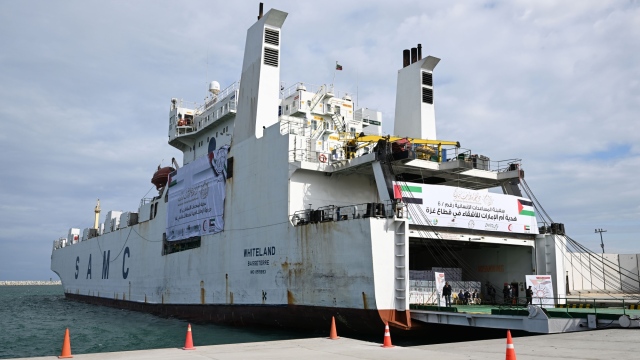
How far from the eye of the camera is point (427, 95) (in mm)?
25797

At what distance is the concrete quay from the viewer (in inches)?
386

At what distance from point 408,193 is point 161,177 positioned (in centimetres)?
2147

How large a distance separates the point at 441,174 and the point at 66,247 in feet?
149

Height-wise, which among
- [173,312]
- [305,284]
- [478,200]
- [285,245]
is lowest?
[173,312]

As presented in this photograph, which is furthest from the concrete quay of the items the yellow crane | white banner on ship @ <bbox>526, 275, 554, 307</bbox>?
the yellow crane

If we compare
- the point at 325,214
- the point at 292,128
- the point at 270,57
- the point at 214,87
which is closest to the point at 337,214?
the point at 325,214

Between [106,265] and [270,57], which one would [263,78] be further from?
[106,265]

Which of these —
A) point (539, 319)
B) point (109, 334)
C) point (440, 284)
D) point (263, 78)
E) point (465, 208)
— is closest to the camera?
point (539, 319)

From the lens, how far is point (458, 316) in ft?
52.2

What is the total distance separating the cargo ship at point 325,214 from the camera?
17.6 metres

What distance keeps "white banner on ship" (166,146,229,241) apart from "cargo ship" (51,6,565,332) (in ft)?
0.33

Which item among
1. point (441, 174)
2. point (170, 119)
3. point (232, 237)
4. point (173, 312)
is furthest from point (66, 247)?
point (441, 174)

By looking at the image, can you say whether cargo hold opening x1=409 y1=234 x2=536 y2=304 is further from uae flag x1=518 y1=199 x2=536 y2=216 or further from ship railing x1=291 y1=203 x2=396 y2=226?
ship railing x1=291 y1=203 x2=396 y2=226

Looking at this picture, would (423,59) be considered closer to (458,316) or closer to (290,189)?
(290,189)
